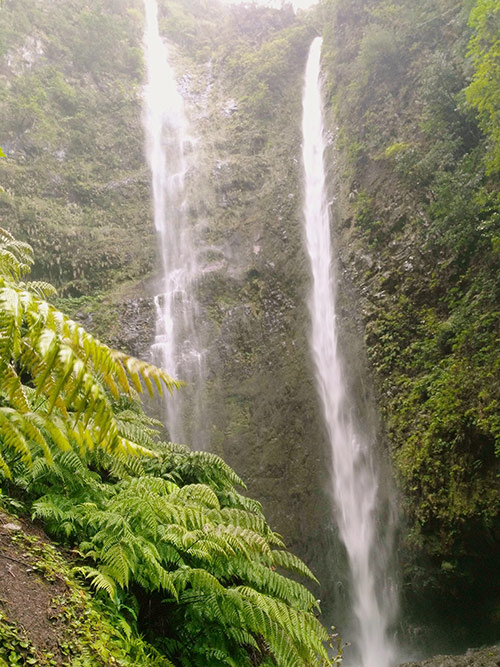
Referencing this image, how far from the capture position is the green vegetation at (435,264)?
622cm

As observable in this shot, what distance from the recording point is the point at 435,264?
859 centimetres

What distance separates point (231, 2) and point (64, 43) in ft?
44.6

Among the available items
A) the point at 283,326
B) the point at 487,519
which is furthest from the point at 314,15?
the point at 487,519

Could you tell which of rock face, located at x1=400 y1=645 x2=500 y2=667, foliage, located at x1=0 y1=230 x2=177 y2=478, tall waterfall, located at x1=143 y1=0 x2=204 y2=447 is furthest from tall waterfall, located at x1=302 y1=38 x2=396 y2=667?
foliage, located at x1=0 y1=230 x2=177 y2=478

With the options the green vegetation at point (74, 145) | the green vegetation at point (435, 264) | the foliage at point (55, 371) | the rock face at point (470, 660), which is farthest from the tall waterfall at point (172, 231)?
the foliage at point (55, 371)

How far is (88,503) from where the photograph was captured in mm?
2766

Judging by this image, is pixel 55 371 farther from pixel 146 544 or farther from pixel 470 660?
pixel 470 660

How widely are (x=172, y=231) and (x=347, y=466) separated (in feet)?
31.3

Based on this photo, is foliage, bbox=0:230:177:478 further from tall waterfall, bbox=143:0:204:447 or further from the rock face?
tall waterfall, bbox=143:0:204:447

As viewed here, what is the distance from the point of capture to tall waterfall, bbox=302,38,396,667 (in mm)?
7027

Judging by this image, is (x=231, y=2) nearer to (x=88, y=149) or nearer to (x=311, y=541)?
(x=88, y=149)

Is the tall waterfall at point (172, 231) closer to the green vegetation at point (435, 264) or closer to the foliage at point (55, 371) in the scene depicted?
the green vegetation at point (435, 264)

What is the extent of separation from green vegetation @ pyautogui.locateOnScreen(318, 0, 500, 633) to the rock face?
0.60 meters

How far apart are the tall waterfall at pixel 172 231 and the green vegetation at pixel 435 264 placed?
15.4 ft
